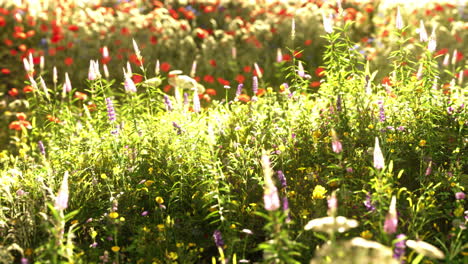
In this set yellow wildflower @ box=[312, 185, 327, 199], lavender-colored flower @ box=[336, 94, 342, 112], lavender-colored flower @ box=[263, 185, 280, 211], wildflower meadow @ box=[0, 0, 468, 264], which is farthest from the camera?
lavender-colored flower @ box=[336, 94, 342, 112]

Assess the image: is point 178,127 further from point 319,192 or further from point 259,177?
point 319,192

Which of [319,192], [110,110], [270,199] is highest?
[110,110]

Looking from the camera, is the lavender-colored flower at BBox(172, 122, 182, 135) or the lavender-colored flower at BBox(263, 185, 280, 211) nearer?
the lavender-colored flower at BBox(263, 185, 280, 211)

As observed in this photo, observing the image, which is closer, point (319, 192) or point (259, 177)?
point (319, 192)

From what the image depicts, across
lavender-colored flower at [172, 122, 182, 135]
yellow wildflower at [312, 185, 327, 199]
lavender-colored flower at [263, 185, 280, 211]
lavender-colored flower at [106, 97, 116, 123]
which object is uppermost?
lavender-colored flower at [106, 97, 116, 123]

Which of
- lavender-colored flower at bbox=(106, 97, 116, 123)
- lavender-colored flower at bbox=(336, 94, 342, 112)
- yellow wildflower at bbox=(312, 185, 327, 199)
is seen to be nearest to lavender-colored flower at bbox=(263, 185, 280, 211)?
yellow wildflower at bbox=(312, 185, 327, 199)

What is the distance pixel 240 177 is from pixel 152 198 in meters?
0.61

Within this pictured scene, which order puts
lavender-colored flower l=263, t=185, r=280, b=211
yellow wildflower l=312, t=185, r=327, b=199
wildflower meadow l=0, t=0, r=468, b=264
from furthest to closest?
yellow wildflower l=312, t=185, r=327, b=199 < wildflower meadow l=0, t=0, r=468, b=264 < lavender-colored flower l=263, t=185, r=280, b=211

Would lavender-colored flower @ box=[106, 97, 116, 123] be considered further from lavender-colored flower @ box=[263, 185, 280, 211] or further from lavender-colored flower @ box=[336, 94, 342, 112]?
lavender-colored flower @ box=[263, 185, 280, 211]

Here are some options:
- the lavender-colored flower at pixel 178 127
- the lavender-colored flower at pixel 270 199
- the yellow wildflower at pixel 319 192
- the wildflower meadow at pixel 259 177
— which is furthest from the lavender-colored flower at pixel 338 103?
the lavender-colored flower at pixel 270 199

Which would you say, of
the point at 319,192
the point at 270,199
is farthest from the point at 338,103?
the point at 270,199

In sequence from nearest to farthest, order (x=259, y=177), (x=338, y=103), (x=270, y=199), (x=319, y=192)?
(x=270, y=199) → (x=319, y=192) → (x=259, y=177) → (x=338, y=103)

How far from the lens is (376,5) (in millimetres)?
8594

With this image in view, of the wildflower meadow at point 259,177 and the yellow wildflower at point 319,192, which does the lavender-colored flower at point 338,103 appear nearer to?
the wildflower meadow at point 259,177
